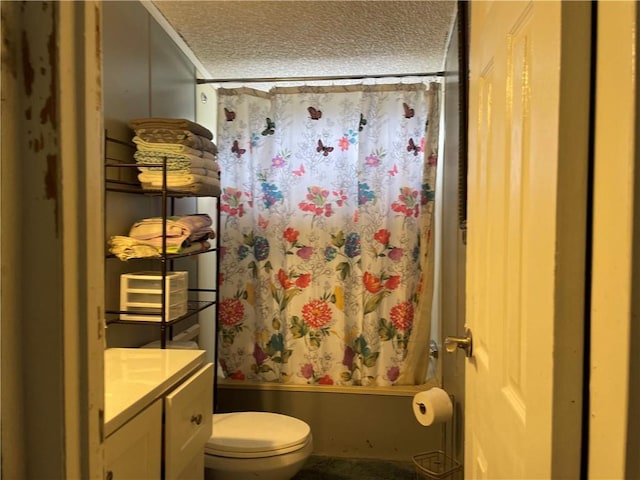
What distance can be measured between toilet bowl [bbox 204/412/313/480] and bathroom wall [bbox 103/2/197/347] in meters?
0.54

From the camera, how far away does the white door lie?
0.58 meters

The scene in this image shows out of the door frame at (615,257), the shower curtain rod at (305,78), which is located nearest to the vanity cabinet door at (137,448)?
the door frame at (615,257)

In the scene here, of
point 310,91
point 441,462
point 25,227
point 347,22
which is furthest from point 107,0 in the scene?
point 441,462

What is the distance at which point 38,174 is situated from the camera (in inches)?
20.6

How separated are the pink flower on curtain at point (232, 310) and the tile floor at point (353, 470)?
33.2 inches

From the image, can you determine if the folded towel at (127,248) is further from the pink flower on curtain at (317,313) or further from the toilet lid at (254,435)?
the pink flower on curtain at (317,313)

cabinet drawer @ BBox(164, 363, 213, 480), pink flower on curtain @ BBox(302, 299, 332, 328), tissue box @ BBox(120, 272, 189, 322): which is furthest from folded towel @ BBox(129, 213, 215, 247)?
pink flower on curtain @ BBox(302, 299, 332, 328)

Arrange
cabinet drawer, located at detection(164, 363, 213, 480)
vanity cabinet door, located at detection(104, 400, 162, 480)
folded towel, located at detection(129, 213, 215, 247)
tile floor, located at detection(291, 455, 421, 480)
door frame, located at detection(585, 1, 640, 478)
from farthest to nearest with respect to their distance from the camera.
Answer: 1. tile floor, located at detection(291, 455, 421, 480)
2. folded towel, located at detection(129, 213, 215, 247)
3. cabinet drawer, located at detection(164, 363, 213, 480)
4. vanity cabinet door, located at detection(104, 400, 162, 480)
5. door frame, located at detection(585, 1, 640, 478)

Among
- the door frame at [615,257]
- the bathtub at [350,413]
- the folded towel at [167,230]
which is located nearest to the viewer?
the door frame at [615,257]

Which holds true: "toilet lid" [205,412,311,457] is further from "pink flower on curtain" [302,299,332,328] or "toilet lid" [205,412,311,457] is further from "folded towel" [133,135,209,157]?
"folded towel" [133,135,209,157]

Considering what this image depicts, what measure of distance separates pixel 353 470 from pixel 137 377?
5.15ft

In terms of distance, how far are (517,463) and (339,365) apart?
6.34 ft

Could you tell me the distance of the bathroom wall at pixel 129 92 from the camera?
1.80m

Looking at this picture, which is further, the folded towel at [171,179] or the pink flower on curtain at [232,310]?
the pink flower on curtain at [232,310]
